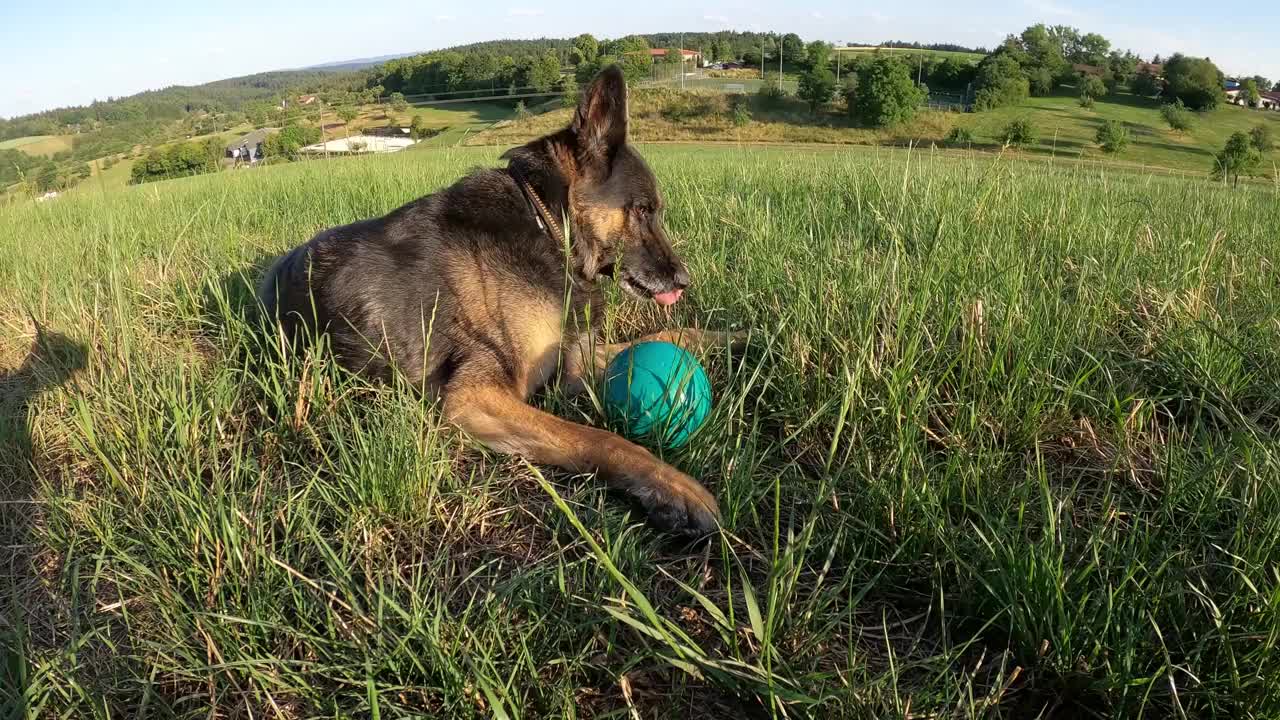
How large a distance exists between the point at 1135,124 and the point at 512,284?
7504 cm

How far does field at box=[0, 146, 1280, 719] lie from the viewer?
1.50m

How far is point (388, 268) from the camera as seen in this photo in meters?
3.10

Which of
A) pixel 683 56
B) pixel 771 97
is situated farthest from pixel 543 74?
pixel 683 56

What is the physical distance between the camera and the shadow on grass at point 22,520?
1.58 m

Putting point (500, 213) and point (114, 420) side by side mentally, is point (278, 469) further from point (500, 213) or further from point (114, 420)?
point (500, 213)

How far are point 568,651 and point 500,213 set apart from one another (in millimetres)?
2350

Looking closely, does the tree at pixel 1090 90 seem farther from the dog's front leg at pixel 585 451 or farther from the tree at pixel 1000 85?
the dog's front leg at pixel 585 451

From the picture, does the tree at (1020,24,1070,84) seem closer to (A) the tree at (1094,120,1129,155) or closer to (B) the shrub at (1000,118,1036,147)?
(A) the tree at (1094,120,1129,155)

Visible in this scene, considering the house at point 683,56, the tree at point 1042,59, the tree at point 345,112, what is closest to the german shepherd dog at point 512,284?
the tree at point 345,112

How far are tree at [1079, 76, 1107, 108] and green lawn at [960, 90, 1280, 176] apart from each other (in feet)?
3.22

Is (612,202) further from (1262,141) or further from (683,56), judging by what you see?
(683,56)

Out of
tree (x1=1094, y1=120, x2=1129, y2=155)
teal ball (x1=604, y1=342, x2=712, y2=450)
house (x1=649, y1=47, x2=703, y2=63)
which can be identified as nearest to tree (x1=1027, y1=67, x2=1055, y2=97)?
tree (x1=1094, y1=120, x2=1129, y2=155)

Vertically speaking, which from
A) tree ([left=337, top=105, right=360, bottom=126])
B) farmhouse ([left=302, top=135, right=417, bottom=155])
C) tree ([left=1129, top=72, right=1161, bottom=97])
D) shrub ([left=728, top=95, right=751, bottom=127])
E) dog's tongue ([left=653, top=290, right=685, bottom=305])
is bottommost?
dog's tongue ([left=653, top=290, right=685, bottom=305])

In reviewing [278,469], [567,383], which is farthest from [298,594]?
[567,383]
